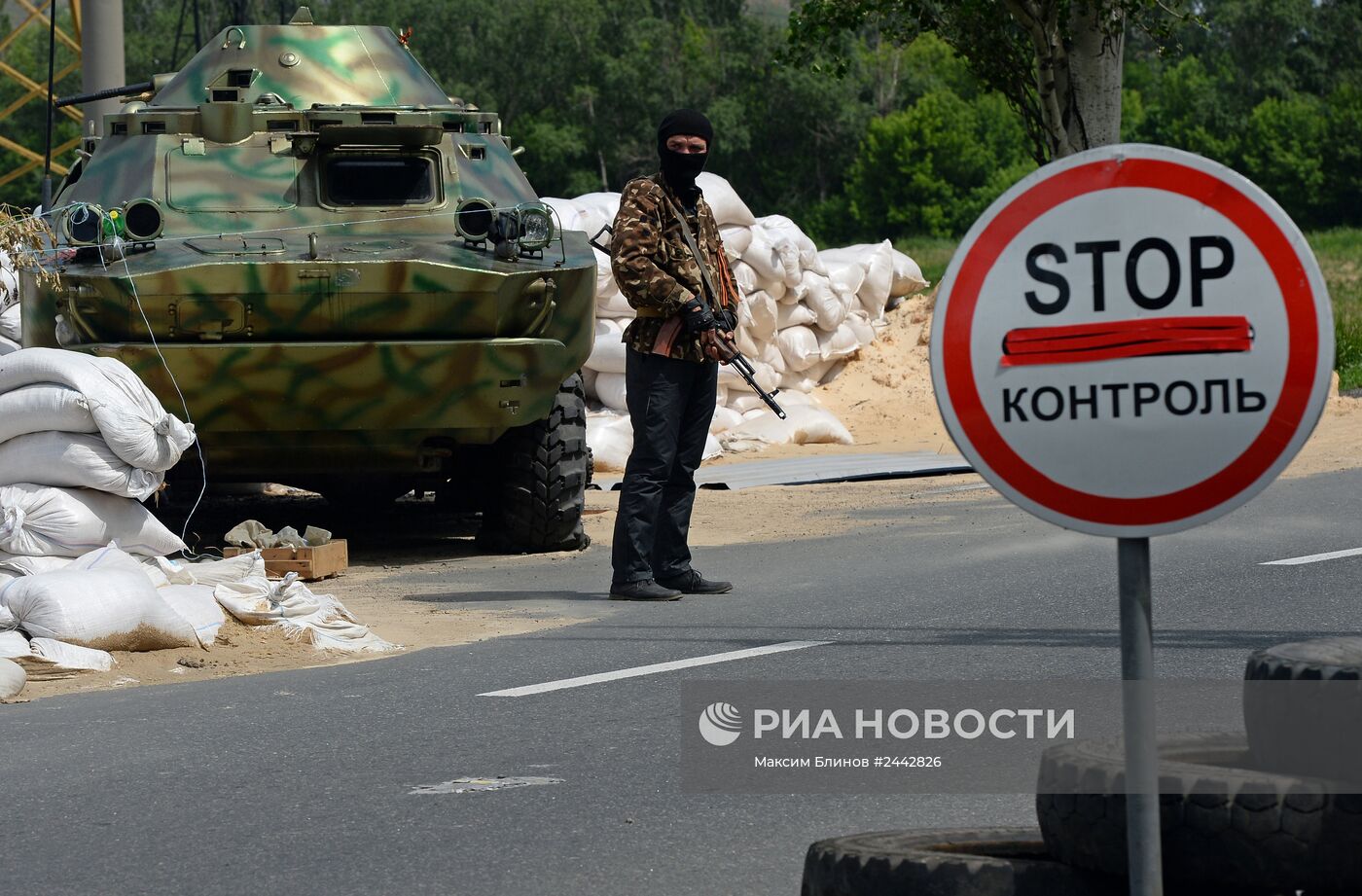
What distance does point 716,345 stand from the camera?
321 inches

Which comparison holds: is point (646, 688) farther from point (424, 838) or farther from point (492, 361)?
point (492, 361)

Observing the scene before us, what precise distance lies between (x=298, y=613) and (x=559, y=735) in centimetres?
236

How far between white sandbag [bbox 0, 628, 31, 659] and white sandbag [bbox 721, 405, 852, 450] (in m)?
10.6

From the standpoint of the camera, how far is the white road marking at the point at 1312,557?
879 cm

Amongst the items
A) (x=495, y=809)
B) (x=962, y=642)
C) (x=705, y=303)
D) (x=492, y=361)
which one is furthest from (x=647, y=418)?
(x=495, y=809)

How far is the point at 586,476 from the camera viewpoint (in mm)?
10664

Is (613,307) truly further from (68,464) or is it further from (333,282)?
(68,464)

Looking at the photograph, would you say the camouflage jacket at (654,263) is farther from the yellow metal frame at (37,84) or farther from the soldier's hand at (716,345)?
the yellow metal frame at (37,84)

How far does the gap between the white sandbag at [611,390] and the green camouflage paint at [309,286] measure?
5.93 meters

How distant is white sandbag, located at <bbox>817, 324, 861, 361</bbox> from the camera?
771 inches

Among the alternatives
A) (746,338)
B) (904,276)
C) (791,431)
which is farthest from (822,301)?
(904,276)

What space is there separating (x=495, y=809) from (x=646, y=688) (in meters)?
1.47

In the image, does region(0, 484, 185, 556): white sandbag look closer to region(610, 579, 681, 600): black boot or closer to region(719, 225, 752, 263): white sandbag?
region(610, 579, 681, 600): black boot

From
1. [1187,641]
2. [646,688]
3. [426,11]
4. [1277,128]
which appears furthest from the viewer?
[426,11]
